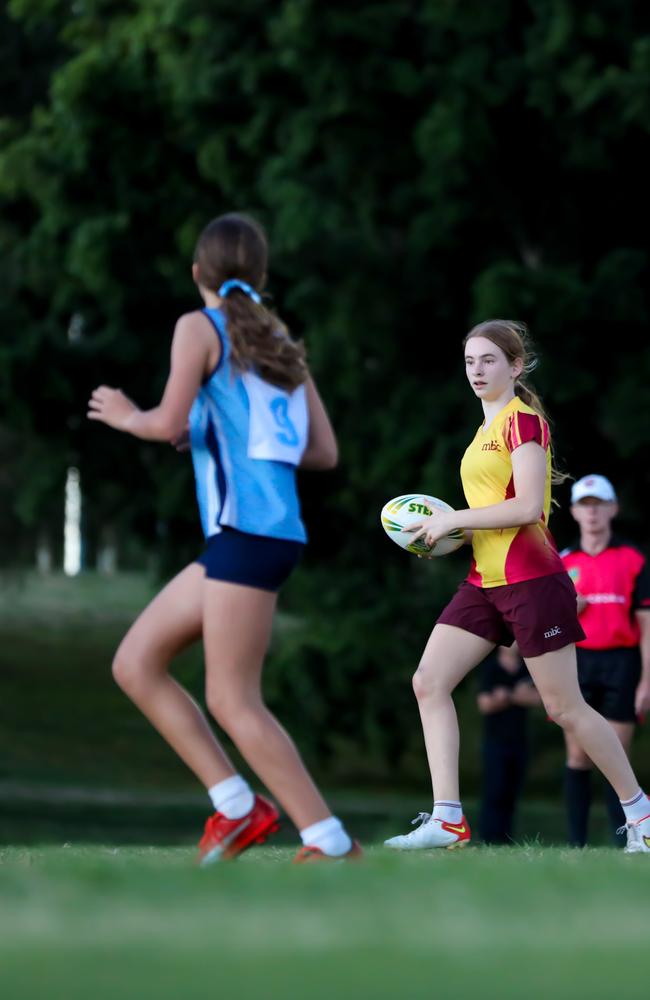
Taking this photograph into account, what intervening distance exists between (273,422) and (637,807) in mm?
2645

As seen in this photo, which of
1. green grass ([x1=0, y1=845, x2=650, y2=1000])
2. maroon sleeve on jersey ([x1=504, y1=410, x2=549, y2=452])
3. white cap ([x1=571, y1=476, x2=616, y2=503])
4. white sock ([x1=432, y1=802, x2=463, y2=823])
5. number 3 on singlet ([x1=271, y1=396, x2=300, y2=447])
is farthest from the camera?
white cap ([x1=571, y1=476, x2=616, y2=503])

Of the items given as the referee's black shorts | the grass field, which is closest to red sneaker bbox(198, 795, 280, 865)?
the grass field

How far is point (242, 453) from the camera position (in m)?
5.67

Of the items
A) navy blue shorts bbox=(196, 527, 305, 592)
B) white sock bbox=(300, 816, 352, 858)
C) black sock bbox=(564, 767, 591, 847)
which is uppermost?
navy blue shorts bbox=(196, 527, 305, 592)

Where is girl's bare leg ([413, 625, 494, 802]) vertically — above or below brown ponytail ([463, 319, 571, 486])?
below

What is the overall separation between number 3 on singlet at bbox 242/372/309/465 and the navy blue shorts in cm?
27

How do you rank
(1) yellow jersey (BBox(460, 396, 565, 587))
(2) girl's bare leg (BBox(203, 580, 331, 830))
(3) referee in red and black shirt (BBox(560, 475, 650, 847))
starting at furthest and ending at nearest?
(3) referee in red and black shirt (BBox(560, 475, 650, 847)), (1) yellow jersey (BBox(460, 396, 565, 587)), (2) girl's bare leg (BBox(203, 580, 331, 830))

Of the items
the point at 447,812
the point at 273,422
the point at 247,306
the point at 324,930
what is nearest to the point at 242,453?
the point at 273,422

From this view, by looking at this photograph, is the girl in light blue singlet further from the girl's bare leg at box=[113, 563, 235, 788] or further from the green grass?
the green grass

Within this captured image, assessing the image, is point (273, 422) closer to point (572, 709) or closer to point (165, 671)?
point (165, 671)

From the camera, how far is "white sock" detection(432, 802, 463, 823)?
7.12m

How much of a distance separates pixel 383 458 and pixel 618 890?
1420cm

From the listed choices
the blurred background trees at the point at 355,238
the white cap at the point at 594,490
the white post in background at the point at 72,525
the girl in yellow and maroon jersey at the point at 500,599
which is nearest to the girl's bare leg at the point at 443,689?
the girl in yellow and maroon jersey at the point at 500,599

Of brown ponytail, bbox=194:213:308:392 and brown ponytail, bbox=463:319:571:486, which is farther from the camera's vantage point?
brown ponytail, bbox=463:319:571:486
